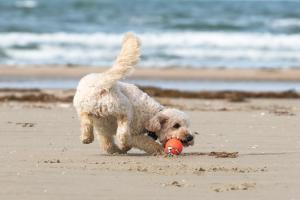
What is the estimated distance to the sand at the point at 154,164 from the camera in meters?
6.40

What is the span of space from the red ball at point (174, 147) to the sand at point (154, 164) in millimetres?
78

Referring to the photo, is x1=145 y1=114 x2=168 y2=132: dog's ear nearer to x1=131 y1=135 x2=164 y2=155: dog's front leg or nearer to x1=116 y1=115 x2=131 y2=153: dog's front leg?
x1=131 y1=135 x2=164 y2=155: dog's front leg

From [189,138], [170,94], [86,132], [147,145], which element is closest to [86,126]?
[86,132]

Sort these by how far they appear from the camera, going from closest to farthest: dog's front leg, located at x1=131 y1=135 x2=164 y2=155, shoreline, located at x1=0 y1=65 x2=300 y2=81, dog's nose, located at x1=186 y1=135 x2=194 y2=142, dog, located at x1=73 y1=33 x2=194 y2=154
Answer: dog, located at x1=73 y1=33 x2=194 y2=154 < dog's nose, located at x1=186 y1=135 x2=194 y2=142 < dog's front leg, located at x1=131 y1=135 x2=164 y2=155 < shoreline, located at x1=0 y1=65 x2=300 y2=81

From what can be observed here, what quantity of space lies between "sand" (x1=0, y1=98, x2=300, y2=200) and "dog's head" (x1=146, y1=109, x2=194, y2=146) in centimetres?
20

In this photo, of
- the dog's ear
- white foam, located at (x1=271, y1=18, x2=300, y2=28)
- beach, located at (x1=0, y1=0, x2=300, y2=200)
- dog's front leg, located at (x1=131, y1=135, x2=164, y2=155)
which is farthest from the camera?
white foam, located at (x1=271, y1=18, x2=300, y2=28)

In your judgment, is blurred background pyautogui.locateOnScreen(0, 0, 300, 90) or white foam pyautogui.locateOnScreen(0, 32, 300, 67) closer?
blurred background pyautogui.locateOnScreen(0, 0, 300, 90)

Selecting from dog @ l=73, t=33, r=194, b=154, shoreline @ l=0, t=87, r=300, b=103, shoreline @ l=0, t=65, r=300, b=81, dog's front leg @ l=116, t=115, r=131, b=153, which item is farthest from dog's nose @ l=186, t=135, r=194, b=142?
shoreline @ l=0, t=65, r=300, b=81

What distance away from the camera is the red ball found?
833 cm

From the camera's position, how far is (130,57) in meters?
8.29

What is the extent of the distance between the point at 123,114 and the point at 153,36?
24006 millimetres

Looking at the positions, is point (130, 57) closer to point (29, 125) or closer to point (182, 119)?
point (182, 119)

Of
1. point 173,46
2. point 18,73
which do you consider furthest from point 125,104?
point 173,46

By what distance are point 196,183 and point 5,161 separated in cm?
197
